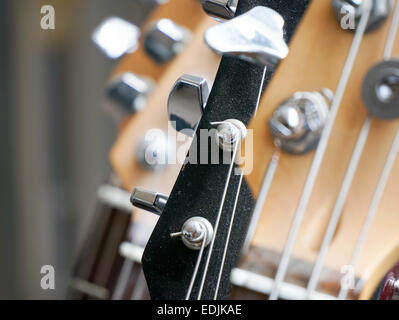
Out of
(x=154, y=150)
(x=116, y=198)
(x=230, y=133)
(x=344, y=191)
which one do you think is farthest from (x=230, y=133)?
(x=116, y=198)

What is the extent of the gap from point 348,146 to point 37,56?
1267 mm

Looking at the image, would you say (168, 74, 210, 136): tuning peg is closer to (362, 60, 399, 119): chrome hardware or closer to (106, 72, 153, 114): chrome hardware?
(362, 60, 399, 119): chrome hardware

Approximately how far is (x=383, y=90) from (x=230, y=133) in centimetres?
12

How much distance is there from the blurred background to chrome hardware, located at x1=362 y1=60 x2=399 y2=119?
45.9 inches

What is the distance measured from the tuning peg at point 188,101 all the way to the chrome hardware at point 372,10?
13 cm

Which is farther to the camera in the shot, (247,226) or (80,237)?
(80,237)

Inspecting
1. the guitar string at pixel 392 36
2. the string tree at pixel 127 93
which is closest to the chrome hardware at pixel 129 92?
the string tree at pixel 127 93

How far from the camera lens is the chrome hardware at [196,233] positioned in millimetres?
498

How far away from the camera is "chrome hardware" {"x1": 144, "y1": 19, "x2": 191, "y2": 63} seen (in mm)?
881

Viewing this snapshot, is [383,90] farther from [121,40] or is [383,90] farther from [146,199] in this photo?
[121,40]

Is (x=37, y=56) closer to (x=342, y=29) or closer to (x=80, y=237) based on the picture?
(x=80, y=237)

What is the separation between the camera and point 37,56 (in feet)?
5.10

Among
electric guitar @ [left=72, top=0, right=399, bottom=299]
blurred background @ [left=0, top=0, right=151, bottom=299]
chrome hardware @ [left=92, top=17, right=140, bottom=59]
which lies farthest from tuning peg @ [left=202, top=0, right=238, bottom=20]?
blurred background @ [left=0, top=0, right=151, bottom=299]
